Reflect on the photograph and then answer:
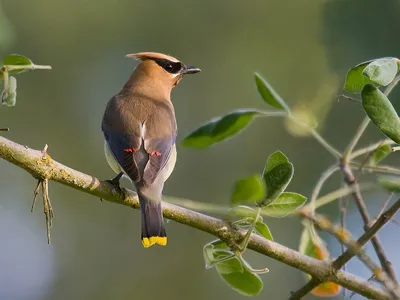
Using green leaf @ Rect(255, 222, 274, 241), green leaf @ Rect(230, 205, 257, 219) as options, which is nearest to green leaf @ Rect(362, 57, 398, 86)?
green leaf @ Rect(230, 205, 257, 219)

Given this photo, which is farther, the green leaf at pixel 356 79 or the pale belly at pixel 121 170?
the pale belly at pixel 121 170

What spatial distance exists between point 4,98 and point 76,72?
301 inches

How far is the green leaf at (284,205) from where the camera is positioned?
209cm

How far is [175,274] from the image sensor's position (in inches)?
339

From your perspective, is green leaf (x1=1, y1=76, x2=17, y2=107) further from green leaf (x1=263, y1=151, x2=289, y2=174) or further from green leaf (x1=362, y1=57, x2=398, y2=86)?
green leaf (x1=362, y1=57, x2=398, y2=86)

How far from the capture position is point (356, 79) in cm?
204

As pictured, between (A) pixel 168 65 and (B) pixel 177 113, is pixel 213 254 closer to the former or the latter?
(A) pixel 168 65

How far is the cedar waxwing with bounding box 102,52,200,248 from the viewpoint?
10.0 ft

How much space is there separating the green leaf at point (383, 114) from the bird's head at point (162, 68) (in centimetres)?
269

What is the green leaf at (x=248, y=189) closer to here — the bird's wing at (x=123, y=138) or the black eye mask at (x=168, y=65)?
the bird's wing at (x=123, y=138)

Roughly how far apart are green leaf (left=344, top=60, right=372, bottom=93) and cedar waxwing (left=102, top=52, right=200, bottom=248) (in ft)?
2.63

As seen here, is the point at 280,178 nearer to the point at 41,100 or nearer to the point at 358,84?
the point at 358,84

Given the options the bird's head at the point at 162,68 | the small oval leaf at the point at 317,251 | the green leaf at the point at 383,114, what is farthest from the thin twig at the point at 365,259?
the bird's head at the point at 162,68

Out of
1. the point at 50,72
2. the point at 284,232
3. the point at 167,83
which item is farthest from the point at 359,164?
the point at 50,72
